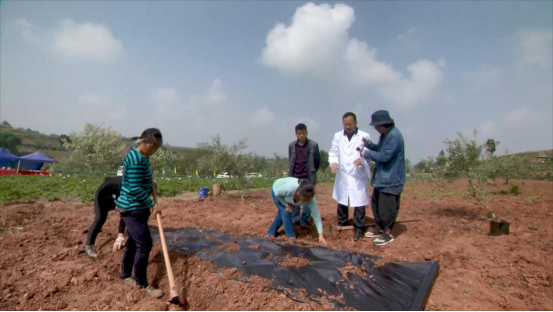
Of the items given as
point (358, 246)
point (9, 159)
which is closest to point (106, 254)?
point (358, 246)

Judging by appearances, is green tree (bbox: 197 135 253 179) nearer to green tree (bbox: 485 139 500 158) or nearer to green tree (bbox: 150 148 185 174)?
green tree (bbox: 485 139 500 158)

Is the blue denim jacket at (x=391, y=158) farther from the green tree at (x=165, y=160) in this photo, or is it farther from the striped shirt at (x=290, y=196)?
the green tree at (x=165, y=160)

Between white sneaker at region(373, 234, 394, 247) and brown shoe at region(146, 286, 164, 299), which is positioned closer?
brown shoe at region(146, 286, 164, 299)

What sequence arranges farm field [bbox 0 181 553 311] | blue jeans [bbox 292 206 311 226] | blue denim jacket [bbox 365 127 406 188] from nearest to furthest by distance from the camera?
farm field [bbox 0 181 553 311]
blue denim jacket [bbox 365 127 406 188]
blue jeans [bbox 292 206 311 226]

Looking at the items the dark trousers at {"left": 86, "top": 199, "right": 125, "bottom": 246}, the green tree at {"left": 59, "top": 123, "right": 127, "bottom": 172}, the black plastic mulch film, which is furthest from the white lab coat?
the green tree at {"left": 59, "top": 123, "right": 127, "bottom": 172}

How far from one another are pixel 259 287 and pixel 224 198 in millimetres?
8101

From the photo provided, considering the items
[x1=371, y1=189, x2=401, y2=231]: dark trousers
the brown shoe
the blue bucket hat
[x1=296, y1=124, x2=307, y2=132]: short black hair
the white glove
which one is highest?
the blue bucket hat

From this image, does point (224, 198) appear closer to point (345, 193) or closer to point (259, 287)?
point (345, 193)

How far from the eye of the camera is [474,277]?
3158mm

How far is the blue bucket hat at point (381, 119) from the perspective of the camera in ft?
14.4

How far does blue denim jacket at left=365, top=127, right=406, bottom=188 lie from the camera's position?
433cm

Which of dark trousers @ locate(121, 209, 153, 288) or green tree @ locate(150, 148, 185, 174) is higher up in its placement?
green tree @ locate(150, 148, 185, 174)

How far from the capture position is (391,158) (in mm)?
4367

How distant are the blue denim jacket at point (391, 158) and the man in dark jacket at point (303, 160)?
1.01 metres
